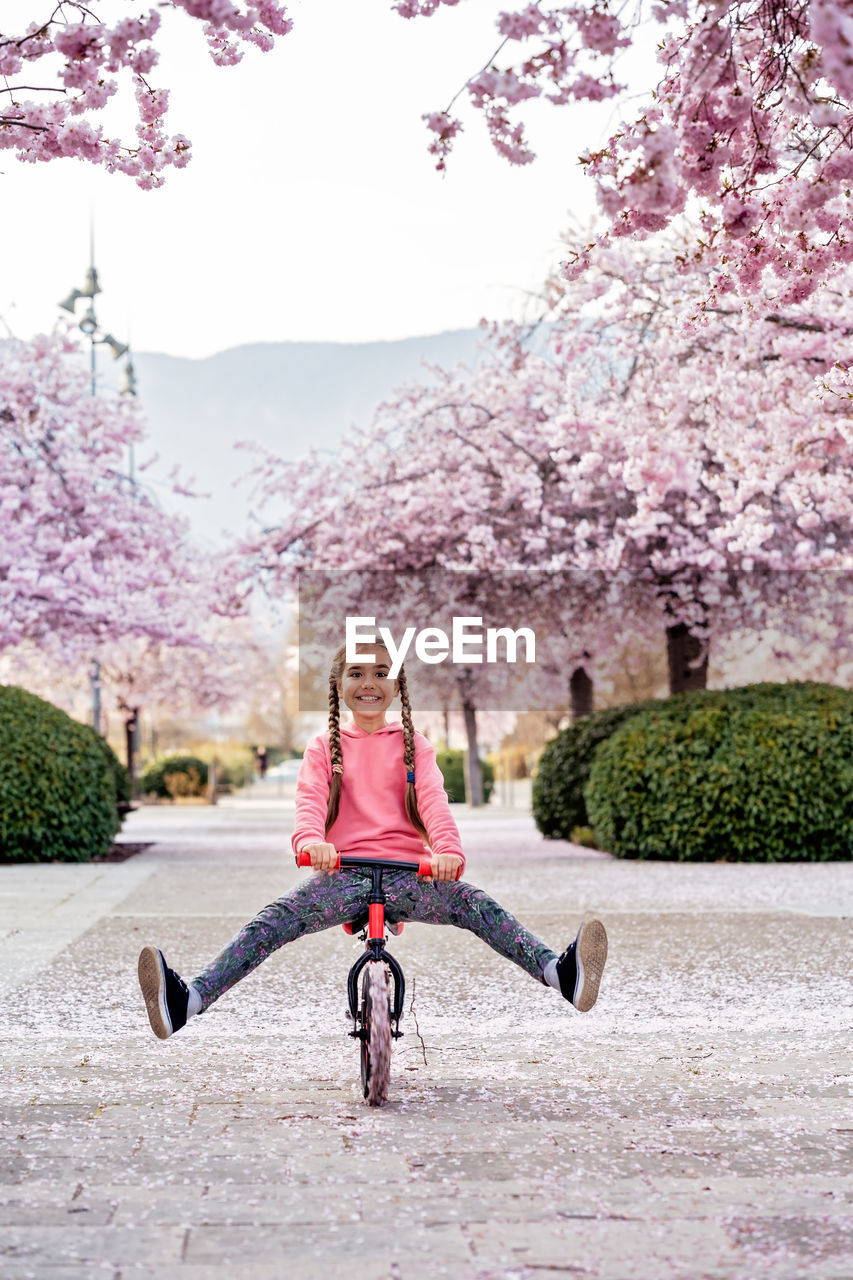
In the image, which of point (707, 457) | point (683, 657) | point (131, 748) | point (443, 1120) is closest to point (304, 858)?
point (443, 1120)

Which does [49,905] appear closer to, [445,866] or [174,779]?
[445,866]

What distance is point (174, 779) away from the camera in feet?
137

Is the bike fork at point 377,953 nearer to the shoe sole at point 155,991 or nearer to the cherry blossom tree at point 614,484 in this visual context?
the shoe sole at point 155,991

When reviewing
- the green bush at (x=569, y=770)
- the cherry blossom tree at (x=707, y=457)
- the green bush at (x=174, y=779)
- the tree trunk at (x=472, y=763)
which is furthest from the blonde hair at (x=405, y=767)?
the green bush at (x=174, y=779)

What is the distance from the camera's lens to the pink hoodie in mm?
5020

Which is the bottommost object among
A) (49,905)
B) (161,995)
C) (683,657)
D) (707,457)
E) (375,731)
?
(49,905)

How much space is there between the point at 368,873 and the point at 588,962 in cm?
74

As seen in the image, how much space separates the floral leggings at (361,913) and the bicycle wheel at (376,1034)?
0.77 feet

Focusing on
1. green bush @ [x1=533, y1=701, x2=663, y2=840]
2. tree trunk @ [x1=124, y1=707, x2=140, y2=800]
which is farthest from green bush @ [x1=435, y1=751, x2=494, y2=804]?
green bush @ [x1=533, y1=701, x2=663, y2=840]

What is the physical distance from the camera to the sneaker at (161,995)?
4.77 meters

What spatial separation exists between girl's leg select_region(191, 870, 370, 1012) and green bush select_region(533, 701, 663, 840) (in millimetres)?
11834

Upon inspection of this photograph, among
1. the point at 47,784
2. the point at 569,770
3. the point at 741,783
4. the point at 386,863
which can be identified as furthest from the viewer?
the point at 569,770

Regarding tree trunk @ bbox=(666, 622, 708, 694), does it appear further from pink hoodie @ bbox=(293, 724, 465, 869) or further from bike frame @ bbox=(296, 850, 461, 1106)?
bike frame @ bbox=(296, 850, 461, 1106)

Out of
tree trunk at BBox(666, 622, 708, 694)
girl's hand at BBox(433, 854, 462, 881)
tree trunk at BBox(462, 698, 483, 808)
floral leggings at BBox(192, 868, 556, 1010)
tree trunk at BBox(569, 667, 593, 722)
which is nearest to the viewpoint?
girl's hand at BBox(433, 854, 462, 881)
